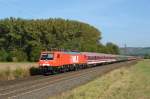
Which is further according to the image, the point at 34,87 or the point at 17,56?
the point at 17,56

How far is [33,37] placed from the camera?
120m

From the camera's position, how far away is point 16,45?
4783 inches

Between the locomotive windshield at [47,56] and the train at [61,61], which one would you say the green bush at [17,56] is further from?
the locomotive windshield at [47,56]

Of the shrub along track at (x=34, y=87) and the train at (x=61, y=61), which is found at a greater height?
the train at (x=61, y=61)

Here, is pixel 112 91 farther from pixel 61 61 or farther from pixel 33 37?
pixel 33 37

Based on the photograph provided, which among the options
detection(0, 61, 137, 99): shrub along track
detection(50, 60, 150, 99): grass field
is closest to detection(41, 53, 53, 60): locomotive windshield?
detection(0, 61, 137, 99): shrub along track

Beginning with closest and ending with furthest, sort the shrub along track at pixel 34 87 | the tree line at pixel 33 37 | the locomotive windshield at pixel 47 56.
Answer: the shrub along track at pixel 34 87 → the locomotive windshield at pixel 47 56 → the tree line at pixel 33 37

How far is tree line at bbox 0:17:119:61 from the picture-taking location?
4496 inches

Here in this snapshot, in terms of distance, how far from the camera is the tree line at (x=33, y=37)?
375ft

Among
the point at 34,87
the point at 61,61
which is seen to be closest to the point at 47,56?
the point at 61,61

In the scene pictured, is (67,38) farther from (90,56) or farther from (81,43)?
(90,56)

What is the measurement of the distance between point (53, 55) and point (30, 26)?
241 ft

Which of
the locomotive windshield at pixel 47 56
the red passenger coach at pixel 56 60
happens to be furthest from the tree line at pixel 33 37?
the locomotive windshield at pixel 47 56

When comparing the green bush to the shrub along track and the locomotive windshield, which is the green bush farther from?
the shrub along track
